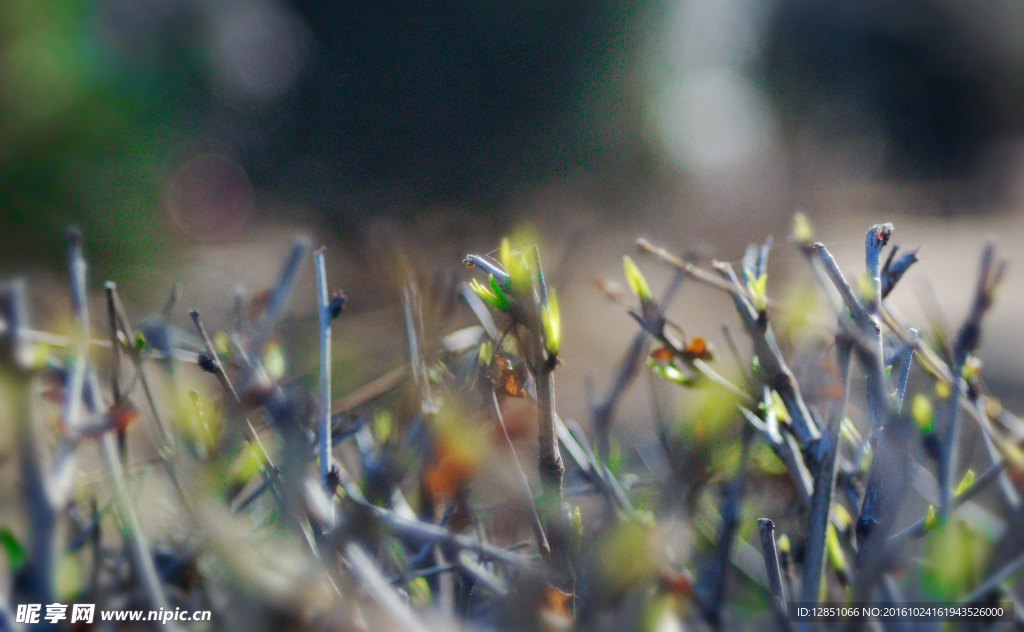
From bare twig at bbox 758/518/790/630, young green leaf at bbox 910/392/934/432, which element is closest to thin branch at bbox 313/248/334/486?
bare twig at bbox 758/518/790/630

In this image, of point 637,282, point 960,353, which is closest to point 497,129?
point 637,282

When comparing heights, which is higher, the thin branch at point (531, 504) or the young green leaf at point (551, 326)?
the young green leaf at point (551, 326)

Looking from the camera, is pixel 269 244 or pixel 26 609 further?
pixel 269 244

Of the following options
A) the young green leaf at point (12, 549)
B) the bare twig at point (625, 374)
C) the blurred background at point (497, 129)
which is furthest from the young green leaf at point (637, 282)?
the blurred background at point (497, 129)

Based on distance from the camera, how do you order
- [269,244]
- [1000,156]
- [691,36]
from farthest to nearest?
1. [1000,156]
2. [691,36]
3. [269,244]

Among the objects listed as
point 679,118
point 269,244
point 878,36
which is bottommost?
point 269,244

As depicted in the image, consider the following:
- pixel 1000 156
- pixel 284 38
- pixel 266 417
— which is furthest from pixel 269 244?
pixel 1000 156

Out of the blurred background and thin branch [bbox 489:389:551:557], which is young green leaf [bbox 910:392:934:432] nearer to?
thin branch [bbox 489:389:551:557]

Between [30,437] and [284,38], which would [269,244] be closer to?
[284,38]

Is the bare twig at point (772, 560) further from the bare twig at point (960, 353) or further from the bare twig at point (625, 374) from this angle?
the bare twig at point (625, 374)
